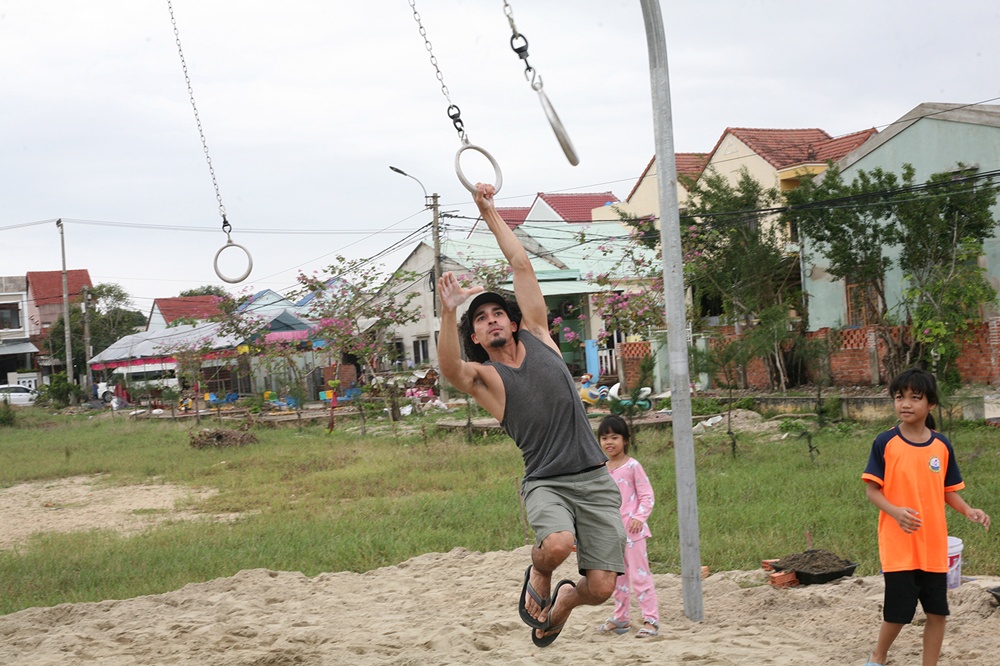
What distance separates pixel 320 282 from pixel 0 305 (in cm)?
4967

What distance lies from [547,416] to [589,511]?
0.59 m

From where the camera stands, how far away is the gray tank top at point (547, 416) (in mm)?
5250

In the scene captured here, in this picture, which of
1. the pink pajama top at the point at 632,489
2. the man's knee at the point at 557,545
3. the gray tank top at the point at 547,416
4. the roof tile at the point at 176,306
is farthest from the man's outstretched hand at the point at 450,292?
the roof tile at the point at 176,306

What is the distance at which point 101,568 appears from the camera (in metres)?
9.80

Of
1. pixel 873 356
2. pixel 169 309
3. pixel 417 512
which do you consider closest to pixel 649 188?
pixel 873 356

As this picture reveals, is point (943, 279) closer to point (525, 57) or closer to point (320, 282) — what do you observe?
point (525, 57)

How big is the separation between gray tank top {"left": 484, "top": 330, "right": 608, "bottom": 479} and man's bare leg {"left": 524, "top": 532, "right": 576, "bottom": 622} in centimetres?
43

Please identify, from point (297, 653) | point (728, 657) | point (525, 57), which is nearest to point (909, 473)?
point (728, 657)

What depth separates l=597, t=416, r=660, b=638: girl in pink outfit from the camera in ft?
21.5

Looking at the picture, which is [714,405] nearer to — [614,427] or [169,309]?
[614,427]

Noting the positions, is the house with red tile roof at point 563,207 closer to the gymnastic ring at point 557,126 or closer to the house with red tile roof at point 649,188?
the house with red tile roof at point 649,188

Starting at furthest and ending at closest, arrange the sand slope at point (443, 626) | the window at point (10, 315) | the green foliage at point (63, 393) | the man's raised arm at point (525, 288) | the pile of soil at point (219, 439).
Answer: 1. the window at point (10, 315)
2. the green foliage at point (63, 393)
3. the pile of soil at point (219, 439)
4. the sand slope at point (443, 626)
5. the man's raised arm at point (525, 288)

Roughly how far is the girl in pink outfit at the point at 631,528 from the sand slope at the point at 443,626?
0.15 metres

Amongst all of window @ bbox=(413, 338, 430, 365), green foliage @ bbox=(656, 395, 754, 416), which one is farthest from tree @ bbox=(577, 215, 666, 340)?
window @ bbox=(413, 338, 430, 365)
